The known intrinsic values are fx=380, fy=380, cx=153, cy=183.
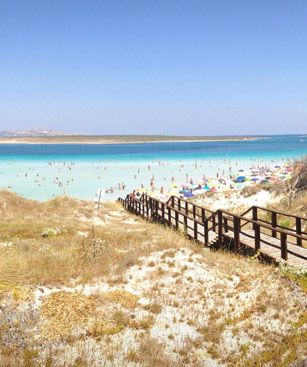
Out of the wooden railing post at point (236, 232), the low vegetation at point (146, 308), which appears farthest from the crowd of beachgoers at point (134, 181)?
the low vegetation at point (146, 308)

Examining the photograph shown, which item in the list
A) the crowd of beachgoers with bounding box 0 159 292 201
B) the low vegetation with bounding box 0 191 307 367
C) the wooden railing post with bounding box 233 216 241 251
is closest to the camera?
the low vegetation with bounding box 0 191 307 367

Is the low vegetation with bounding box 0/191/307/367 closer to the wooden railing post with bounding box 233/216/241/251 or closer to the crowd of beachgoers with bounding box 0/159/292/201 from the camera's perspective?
the wooden railing post with bounding box 233/216/241/251

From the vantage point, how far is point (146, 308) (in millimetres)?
7828

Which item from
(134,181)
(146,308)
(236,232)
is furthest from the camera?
(134,181)

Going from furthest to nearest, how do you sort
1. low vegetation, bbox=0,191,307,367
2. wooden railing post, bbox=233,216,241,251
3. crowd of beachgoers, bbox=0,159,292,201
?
1. crowd of beachgoers, bbox=0,159,292,201
2. wooden railing post, bbox=233,216,241,251
3. low vegetation, bbox=0,191,307,367

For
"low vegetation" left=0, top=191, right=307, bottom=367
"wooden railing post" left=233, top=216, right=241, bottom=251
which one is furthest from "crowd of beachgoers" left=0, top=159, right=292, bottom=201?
"low vegetation" left=0, top=191, right=307, bottom=367

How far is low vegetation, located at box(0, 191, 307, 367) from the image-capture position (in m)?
6.17

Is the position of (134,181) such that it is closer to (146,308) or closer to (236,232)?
(236,232)

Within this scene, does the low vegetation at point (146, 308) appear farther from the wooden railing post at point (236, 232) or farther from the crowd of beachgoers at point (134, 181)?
the crowd of beachgoers at point (134, 181)

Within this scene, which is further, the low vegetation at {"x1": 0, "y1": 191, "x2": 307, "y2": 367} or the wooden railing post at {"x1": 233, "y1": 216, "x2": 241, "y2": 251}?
the wooden railing post at {"x1": 233, "y1": 216, "x2": 241, "y2": 251}

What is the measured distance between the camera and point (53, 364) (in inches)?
229

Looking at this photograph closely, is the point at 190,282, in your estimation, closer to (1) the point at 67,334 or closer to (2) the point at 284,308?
(2) the point at 284,308

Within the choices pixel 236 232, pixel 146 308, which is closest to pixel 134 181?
pixel 236 232

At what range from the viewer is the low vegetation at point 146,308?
6.17 meters
